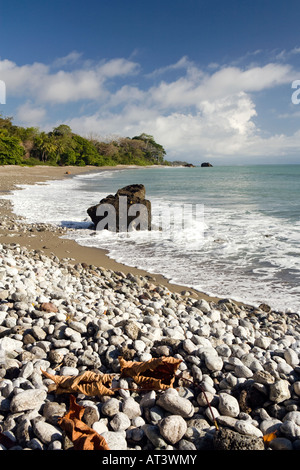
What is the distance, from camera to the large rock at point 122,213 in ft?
29.6

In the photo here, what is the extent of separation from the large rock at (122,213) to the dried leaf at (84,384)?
275 inches

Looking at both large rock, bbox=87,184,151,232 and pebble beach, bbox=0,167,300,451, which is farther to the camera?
large rock, bbox=87,184,151,232

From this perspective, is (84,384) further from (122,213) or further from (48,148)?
(48,148)

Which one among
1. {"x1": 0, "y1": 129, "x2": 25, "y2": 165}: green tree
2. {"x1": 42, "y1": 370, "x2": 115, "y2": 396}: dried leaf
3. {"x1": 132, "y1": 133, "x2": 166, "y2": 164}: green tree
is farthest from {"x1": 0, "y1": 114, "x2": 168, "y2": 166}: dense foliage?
{"x1": 42, "y1": 370, "x2": 115, "y2": 396}: dried leaf

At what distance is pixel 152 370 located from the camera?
223 cm

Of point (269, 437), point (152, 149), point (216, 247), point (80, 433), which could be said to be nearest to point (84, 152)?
point (152, 149)

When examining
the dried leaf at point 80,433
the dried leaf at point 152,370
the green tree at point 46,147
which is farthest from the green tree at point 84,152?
the dried leaf at point 80,433

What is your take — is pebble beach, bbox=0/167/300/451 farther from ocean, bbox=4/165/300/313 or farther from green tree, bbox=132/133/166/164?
green tree, bbox=132/133/166/164

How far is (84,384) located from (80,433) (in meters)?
0.37

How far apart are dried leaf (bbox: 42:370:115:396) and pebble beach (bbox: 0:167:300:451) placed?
42mm

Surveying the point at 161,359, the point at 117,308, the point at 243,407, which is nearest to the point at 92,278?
the point at 117,308

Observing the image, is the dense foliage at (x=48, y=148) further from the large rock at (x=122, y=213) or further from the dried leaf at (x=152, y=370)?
the dried leaf at (x=152, y=370)

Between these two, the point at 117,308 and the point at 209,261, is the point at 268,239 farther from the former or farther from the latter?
the point at 117,308

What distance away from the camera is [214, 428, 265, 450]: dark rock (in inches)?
64.7
